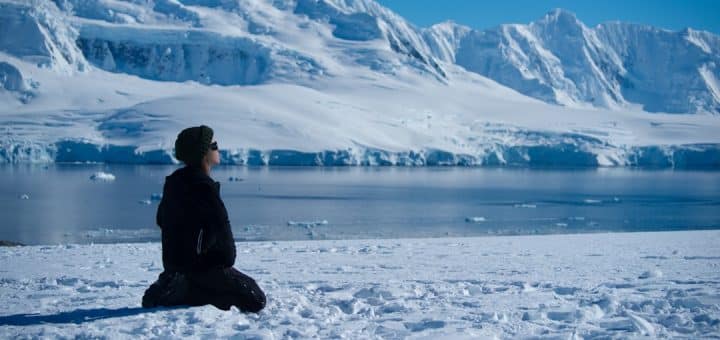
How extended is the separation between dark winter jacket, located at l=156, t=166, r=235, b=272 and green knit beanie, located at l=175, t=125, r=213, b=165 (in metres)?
0.07

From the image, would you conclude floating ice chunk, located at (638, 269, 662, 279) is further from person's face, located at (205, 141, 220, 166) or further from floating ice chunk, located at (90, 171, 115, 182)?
floating ice chunk, located at (90, 171, 115, 182)

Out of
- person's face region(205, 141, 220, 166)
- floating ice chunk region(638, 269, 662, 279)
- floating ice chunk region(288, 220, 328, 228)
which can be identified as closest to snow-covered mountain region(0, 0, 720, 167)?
floating ice chunk region(288, 220, 328, 228)

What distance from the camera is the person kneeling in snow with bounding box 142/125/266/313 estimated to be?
5.08 metres

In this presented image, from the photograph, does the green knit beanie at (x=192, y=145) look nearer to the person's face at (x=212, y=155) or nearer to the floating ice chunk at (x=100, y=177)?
the person's face at (x=212, y=155)

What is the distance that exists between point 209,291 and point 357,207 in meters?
28.7

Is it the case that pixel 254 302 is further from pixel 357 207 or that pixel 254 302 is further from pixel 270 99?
pixel 270 99

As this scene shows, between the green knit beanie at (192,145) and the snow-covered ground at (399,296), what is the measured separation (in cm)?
98

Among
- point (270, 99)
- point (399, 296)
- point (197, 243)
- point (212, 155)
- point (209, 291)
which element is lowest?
point (399, 296)

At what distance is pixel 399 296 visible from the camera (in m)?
5.81

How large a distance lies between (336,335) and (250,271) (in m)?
3.46

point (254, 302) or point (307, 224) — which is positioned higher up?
point (254, 302)

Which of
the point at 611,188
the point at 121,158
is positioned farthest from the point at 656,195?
the point at 121,158

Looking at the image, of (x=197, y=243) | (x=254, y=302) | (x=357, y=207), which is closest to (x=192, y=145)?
(x=197, y=243)

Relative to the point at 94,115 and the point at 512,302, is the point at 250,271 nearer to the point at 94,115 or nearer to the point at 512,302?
the point at 512,302
